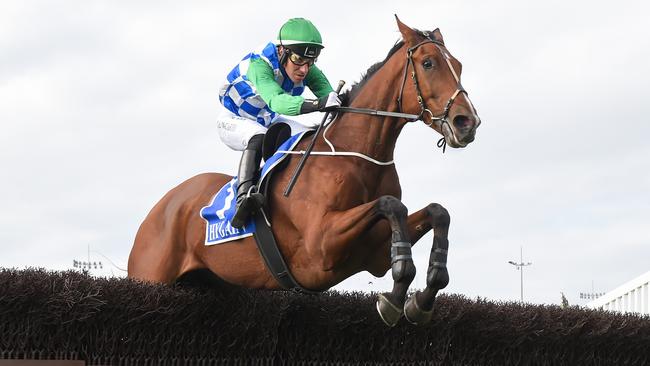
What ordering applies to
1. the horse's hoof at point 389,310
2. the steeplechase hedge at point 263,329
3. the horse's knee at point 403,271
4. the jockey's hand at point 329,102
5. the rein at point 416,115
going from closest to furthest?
the horse's knee at point 403,271, the horse's hoof at point 389,310, the rein at point 416,115, the steeplechase hedge at point 263,329, the jockey's hand at point 329,102

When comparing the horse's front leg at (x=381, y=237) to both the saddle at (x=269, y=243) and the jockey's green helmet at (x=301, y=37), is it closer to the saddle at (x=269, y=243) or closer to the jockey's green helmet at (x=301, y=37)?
the saddle at (x=269, y=243)

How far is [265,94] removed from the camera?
724cm

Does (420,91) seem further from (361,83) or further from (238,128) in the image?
(238,128)

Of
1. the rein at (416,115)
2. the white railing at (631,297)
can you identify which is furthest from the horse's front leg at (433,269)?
the white railing at (631,297)

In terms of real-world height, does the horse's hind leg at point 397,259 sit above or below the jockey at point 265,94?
below

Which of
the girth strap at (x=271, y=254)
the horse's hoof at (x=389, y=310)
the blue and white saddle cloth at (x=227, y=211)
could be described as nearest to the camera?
the horse's hoof at (x=389, y=310)

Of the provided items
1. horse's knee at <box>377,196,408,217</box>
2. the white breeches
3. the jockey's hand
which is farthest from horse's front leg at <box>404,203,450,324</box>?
the white breeches

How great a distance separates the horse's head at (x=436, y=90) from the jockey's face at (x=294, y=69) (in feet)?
2.90

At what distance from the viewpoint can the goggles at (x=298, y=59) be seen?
7473 millimetres

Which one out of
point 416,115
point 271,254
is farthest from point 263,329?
point 416,115

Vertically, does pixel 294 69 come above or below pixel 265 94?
above

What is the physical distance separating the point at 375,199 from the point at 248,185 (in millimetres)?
978

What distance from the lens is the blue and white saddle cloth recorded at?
7387 millimetres

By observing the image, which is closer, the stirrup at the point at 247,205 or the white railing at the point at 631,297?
the stirrup at the point at 247,205
